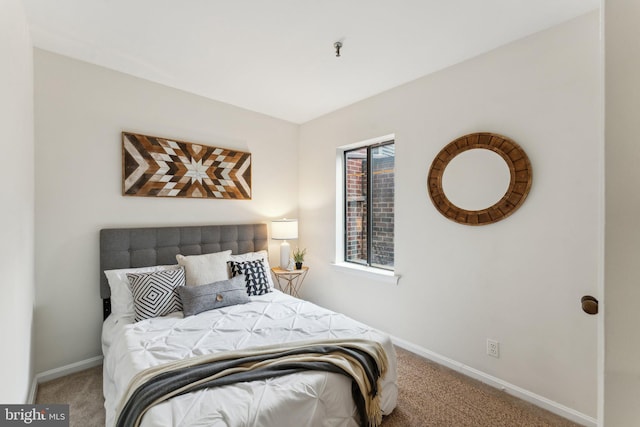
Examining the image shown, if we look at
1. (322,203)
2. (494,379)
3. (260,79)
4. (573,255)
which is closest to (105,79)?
(260,79)

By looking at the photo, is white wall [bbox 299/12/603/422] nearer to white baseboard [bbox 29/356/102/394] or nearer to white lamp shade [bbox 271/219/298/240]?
white lamp shade [bbox 271/219/298/240]

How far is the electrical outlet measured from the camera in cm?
221

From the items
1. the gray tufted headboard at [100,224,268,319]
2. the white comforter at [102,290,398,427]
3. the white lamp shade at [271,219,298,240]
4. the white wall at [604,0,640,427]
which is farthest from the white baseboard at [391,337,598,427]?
the gray tufted headboard at [100,224,268,319]

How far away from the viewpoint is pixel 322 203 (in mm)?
3719

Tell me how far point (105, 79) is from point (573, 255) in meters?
3.90

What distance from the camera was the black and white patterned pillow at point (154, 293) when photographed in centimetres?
228

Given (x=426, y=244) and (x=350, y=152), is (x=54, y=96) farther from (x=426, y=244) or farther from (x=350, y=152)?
(x=426, y=244)

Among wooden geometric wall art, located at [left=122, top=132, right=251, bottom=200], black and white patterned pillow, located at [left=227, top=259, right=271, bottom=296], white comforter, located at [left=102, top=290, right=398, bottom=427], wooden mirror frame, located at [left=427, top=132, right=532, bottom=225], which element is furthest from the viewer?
black and white patterned pillow, located at [left=227, top=259, right=271, bottom=296]

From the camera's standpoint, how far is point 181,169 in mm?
2982

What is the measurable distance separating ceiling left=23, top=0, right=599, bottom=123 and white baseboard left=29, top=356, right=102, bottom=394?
2.56 m

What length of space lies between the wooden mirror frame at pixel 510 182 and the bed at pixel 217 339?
3.94 feet

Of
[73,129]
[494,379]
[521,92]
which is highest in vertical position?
[521,92]

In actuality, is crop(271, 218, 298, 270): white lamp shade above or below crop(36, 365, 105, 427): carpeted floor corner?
above

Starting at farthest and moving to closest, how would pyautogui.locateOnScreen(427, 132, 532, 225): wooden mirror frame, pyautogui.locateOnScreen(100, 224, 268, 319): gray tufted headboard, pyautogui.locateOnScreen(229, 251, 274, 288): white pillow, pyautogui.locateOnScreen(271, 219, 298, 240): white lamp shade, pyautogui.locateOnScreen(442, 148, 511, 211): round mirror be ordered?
pyautogui.locateOnScreen(271, 219, 298, 240): white lamp shade, pyautogui.locateOnScreen(229, 251, 274, 288): white pillow, pyautogui.locateOnScreen(100, 224, 268, 319): gray tufted headboard, pyautogui.locateOnScreen(442, 148, 511, 211): round mirror, pyautogui.locateOnScreen(427, 132, 532, 225): wooden mirror frame
